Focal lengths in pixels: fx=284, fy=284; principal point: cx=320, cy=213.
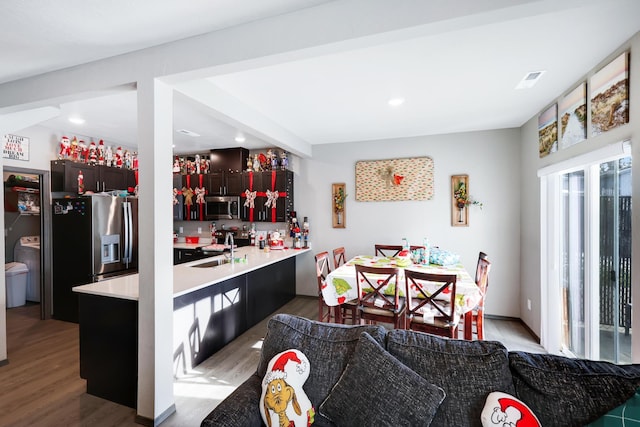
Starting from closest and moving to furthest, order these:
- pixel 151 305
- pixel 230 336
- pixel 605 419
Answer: pixel 605 419 < pixel 151 305 < pixel 230 336

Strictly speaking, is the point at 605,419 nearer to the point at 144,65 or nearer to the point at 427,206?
the point at 144,65

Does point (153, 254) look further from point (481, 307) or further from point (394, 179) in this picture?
point (394, 179)

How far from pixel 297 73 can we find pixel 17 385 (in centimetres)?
356

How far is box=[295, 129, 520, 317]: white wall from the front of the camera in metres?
3.96

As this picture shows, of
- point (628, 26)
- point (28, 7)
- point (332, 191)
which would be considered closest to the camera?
point (28, 7)

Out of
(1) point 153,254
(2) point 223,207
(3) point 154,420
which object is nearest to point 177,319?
(3) point 154,420

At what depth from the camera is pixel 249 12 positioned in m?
1.64

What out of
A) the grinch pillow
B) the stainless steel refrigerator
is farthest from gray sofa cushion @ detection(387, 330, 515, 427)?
the stainless steel refrigerator

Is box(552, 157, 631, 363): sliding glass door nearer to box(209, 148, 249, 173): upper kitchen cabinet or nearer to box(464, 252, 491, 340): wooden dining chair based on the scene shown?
box(464, 252, 491, 340): wooden dining chair

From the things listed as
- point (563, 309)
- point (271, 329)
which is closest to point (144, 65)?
point (271, 329)

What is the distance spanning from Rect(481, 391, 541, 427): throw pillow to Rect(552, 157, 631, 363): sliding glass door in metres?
1.83

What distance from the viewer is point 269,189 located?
15.7ft

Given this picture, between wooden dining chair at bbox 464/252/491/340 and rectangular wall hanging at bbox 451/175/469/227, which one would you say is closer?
wooden dining chair at bbox 464/252/491/340

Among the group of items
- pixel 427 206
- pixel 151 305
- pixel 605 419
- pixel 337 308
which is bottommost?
pixel 337 308
